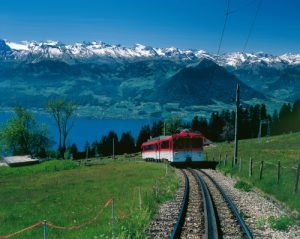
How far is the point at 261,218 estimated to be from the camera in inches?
711

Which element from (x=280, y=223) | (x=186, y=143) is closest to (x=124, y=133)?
(x=186, y=143)

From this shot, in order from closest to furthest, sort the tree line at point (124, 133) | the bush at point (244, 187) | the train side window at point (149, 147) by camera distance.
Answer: the bush at point (244, 187) → the train side window at point (149, 147) → the tree line at point (124, 133)

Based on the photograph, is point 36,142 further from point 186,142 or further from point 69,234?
point 69,234

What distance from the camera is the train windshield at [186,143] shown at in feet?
168

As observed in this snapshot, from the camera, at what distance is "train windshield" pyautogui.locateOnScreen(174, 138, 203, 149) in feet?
168

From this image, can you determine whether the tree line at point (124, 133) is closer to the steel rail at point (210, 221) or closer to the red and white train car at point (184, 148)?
the red and white train car at point (184, 148)

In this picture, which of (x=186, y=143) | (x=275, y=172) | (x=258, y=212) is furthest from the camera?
(x=186, y=143)

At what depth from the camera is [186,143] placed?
5166 cm

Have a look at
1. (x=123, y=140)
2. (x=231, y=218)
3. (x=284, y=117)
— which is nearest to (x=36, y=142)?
(x=123, y=140)

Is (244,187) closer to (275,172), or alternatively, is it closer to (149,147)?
(275,172)

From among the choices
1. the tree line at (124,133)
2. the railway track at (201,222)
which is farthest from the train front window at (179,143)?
the tree line at (124,133)

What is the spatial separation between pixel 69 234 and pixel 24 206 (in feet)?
38.0

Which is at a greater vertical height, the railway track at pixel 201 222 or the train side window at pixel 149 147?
the train side window at pixel 149 147

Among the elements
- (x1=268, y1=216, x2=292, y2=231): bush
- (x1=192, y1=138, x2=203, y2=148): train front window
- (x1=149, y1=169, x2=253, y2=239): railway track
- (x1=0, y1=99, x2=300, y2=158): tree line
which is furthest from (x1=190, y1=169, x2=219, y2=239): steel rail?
(x1=0, y1=99, x2=300, y2=158): tree line
